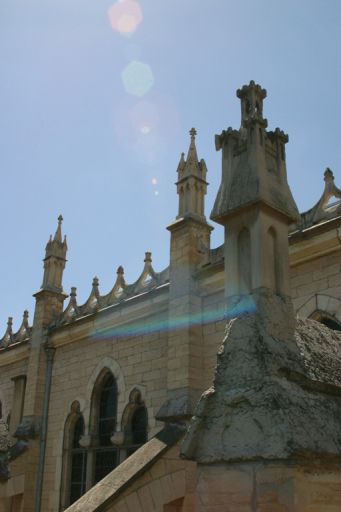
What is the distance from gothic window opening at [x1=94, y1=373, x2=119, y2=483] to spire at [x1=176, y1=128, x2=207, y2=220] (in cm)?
396

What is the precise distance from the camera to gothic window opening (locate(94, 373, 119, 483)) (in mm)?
10597

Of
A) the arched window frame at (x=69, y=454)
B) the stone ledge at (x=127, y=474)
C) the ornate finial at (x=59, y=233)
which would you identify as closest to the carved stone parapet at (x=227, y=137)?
the stone ledge at (x=127, y=474)

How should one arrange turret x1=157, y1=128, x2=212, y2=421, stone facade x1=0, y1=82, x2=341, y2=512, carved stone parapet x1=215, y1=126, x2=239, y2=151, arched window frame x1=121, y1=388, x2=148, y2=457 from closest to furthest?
1. stone facade x1=0, y1=82, x2=341, y2=512
2. carved stone parapet x1=215, y1=126, x2=239, y2=151
3. turret x1=157, y1=128, x2=212, y2=421
4. arched window frame x1=121, y1=388, x2=148, y2=457

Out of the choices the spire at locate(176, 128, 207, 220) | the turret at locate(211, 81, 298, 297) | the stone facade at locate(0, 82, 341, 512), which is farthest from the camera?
the spire at locate(176, 128, 207, 220)

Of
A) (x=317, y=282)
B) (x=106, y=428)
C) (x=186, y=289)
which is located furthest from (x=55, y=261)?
(x=317, y=282)

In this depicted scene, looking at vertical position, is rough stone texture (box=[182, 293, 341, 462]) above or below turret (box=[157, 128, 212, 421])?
below

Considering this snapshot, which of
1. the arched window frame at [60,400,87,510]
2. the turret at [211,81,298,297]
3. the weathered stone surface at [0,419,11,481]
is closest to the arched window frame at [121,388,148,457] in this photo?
the arched window frame at [60,400,87,510]

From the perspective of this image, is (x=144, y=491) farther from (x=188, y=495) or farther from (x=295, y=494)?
(x=295, y=494)

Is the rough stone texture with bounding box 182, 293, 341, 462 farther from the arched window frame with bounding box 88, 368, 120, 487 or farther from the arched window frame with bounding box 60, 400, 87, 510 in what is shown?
the arched window frame with bounding box 60, 400, 87, 510

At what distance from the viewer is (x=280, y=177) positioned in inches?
139

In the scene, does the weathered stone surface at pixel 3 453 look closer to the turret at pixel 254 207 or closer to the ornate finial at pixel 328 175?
the turret at pixel 254 207

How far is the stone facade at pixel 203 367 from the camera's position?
2531mm

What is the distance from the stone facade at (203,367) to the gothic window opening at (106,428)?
38 millimetres

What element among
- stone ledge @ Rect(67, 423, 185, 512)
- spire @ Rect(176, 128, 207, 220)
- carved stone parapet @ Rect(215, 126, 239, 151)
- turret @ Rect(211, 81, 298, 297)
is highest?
spire @ Rect(176, 128, 207, 220)
